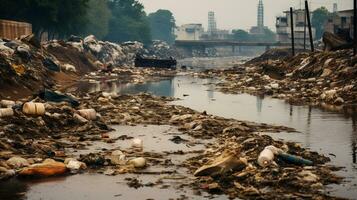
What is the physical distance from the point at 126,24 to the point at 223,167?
98558 millimetres

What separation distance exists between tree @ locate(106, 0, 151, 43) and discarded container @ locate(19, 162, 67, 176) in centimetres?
9594

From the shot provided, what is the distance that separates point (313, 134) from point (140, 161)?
5.64 metres

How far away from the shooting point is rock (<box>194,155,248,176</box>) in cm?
846

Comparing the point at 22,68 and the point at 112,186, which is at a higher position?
the point at 22,68

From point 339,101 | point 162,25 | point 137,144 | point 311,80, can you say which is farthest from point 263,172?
point 162,25

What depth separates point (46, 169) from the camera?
878cm

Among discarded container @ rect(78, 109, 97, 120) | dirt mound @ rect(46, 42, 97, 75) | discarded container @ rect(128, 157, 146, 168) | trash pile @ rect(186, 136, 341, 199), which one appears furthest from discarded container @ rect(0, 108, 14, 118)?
dirt mound @ rect(46, 42, 97, 75)

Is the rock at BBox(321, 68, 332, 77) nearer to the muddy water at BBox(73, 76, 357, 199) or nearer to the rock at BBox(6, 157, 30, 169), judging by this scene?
the muddy water at BBox(73, 76, 357, 199)

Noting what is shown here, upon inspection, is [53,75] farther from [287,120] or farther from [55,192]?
[55,192]

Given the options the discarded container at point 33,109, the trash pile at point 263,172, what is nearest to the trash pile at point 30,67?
the discarded container at point 33,109

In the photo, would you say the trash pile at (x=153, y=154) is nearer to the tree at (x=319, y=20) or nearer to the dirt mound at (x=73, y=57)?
the dirt mound at (x=73, y=57)

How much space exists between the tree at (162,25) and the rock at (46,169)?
161 m

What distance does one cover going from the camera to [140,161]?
30.8 feet

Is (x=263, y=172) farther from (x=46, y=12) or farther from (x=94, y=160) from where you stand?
(x=46, y=12)
